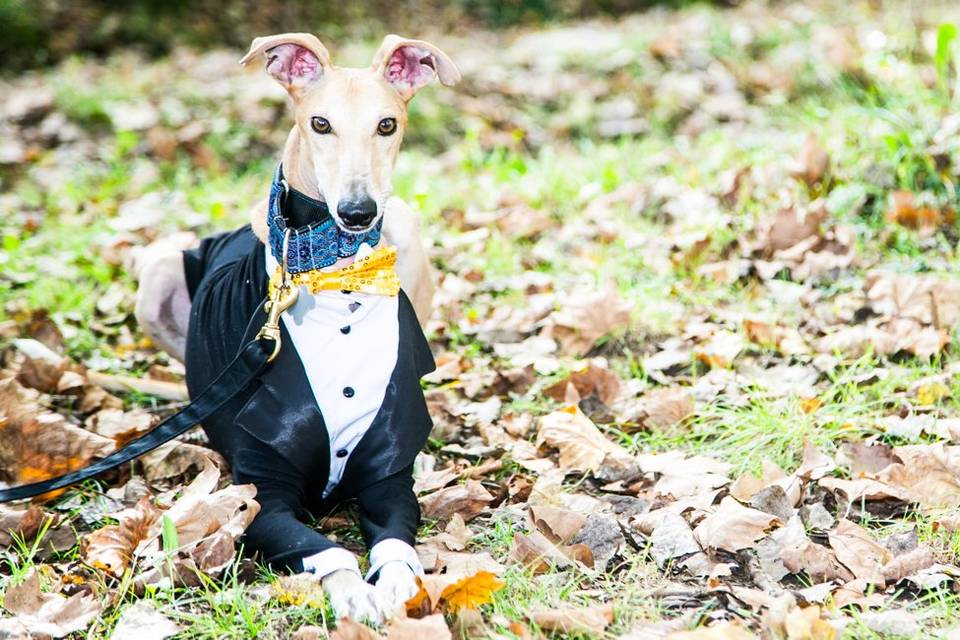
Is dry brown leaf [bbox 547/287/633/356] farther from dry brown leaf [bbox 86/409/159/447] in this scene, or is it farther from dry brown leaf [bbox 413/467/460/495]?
dry brown leaf [bbox 86/409/159/447]

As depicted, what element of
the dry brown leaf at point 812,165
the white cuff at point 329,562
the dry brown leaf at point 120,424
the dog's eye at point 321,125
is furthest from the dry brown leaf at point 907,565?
the dry brown leaf at point 812,165

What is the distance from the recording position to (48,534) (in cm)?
291

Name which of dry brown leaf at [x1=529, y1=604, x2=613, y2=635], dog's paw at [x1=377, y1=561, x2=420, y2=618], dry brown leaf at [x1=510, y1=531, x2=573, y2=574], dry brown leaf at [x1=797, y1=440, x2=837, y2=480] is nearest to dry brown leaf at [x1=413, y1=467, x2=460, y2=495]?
dry brown leaf at [x1=510, y1=531, x2=573, y2=574]

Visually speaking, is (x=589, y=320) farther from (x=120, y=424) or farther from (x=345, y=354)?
(x=120, y=424)

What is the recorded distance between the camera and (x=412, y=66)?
305 centimetres

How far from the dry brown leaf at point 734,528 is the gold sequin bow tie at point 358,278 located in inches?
41.5

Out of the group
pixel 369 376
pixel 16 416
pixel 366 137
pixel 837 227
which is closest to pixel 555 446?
pixel 369 376

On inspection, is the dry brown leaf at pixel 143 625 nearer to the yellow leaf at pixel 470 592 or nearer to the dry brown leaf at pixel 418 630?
the dry brown leaf at pixel 418 630

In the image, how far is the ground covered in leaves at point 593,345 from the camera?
2.57 meters

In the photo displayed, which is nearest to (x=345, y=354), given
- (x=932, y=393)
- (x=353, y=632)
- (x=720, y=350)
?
(x=353, y=632)

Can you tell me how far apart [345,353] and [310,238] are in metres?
0.33

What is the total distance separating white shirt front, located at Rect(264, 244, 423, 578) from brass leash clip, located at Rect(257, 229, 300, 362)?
0.12 ft

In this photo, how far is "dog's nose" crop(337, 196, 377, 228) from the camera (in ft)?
8.71

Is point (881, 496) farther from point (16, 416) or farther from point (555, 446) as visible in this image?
point (16, 416)
